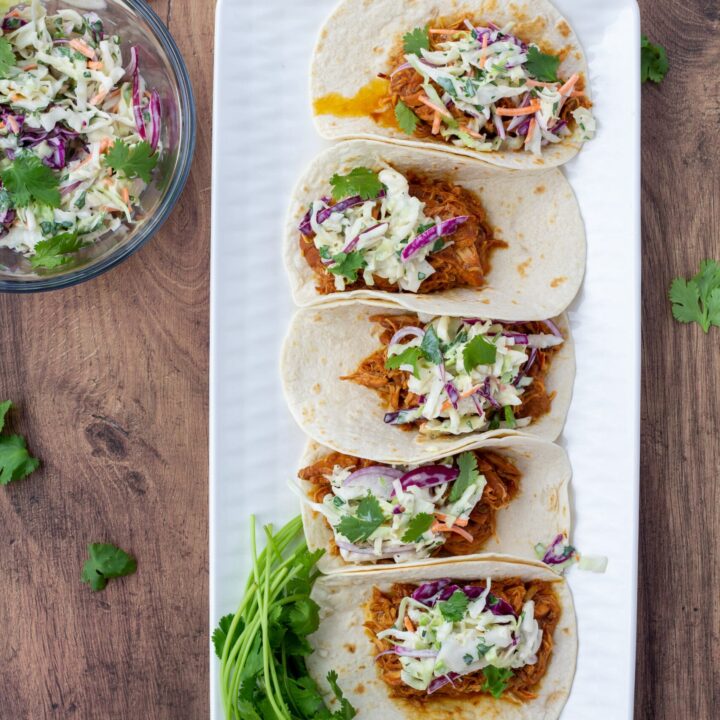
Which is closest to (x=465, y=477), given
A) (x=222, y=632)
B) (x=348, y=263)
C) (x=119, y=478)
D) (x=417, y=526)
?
(x=417, y=526)

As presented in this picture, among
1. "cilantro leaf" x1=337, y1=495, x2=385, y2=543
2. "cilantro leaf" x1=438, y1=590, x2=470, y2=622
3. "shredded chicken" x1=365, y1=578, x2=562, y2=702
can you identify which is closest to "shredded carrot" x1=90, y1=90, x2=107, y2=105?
"cilantro leaf" x1=337, y1=495, x2=385, y2=543

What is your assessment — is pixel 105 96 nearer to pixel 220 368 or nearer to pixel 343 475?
pixel 220 368

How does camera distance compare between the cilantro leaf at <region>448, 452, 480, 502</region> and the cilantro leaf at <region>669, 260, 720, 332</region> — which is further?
the cilantro leaf at <region>669, 260, 720, 332</region>

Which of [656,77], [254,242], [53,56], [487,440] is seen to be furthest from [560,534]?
[53,56]

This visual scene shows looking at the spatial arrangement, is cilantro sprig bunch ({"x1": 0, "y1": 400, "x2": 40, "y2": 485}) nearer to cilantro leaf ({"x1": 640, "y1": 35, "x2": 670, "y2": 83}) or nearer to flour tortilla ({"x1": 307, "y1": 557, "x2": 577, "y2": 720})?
flour tortilla ({"x1": 307, "y1": 557, "x2": 577, "y2": 720})

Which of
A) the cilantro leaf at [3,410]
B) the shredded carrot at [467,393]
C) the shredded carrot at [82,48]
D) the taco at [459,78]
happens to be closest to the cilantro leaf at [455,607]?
the shredded carrot at [467,393]

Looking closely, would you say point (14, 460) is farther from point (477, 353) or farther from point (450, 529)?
point (477, 353)

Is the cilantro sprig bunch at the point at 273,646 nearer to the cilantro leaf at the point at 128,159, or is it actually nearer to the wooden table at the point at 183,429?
the wooden table at the point at 183,429
